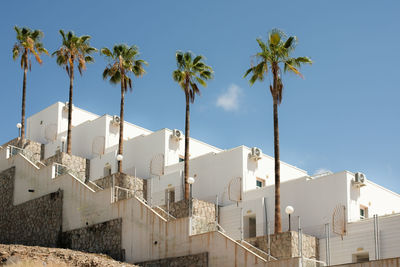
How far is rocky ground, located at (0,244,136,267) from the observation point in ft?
78.6

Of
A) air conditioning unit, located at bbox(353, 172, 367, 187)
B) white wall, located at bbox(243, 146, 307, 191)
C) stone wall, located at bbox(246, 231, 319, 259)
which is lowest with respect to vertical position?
stone wall, located at bbox(246, 231, 319, 259)

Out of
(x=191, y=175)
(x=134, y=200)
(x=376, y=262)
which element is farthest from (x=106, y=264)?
(x=191, y=175)

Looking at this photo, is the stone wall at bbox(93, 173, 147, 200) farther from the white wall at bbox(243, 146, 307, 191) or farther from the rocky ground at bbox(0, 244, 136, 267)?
the rocky ground at bbox(0, 244, 136, 267)

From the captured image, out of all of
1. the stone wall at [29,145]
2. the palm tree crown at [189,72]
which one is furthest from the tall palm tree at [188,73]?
the stone wall at [29,145]

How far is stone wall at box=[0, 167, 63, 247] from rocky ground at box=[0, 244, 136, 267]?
302 inches

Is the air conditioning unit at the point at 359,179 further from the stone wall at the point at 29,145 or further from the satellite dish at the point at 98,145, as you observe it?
the stone wall at the point at 29,145

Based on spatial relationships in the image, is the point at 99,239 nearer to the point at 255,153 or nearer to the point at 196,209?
the point at 196,209

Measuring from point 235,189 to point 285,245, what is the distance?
7142mm

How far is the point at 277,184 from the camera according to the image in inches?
1119

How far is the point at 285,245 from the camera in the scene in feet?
89.9

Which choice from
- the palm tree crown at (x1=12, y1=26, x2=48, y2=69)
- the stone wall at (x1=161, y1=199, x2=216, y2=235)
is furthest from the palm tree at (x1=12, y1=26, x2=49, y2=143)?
the stone wall at (x1=161, y1=199, x2=216, y2=235)

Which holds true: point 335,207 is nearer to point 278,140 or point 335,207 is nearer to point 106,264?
point 278,140

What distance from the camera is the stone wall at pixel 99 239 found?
30605 millimetres

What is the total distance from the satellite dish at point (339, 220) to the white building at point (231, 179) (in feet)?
0.15
